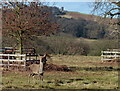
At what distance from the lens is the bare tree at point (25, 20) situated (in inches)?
813

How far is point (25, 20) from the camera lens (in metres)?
20.8

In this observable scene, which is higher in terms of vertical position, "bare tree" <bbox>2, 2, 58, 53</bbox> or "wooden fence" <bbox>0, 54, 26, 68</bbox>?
"bare tree" <bbox>2, 2, 58, 53</bbox>

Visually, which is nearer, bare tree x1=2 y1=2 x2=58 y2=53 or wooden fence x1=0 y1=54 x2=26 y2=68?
wooden fence x1=0 y1=54 x2=26 y2=68

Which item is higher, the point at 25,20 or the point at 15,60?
the point at 25,20

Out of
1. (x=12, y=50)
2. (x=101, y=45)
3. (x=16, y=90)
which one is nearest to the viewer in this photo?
(x=16, y=90)

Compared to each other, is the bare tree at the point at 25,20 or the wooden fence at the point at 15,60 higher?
the bare tree at the point at 25,20

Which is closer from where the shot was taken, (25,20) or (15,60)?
(15,60)

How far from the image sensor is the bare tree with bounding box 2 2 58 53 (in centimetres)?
2064

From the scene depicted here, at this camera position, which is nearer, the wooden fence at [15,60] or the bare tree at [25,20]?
the wooden fence at [15,60]

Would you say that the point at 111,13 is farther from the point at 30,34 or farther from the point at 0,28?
the point at 0,28

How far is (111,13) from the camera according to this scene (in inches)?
767

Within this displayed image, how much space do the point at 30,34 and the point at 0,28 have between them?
2.23m

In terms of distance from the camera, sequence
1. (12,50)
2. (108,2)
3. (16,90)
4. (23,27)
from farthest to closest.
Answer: (12,50) → (23,27) → (108,2) → (16,90)

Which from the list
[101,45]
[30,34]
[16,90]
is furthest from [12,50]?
[101,45]
